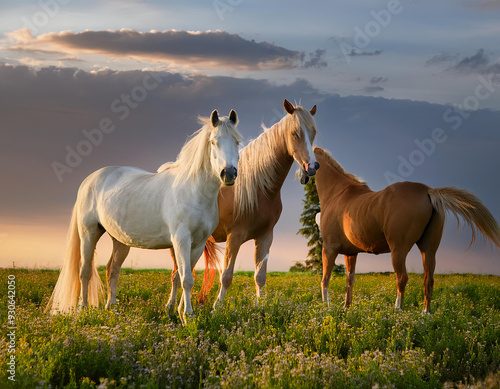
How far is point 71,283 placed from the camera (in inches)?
344

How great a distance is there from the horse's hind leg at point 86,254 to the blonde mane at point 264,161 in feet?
8.70

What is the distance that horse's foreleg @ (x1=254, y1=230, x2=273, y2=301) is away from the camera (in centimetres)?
812

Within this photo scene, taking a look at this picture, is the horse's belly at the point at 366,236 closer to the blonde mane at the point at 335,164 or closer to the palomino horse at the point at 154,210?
the blonde mane at the point at 335,164

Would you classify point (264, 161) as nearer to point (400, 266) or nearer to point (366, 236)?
point (366, 236)

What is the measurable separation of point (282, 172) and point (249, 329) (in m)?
2.90

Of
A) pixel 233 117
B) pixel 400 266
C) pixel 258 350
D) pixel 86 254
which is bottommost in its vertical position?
pixel 258 350

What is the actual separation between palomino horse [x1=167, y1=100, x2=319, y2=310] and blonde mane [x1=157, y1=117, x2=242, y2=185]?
3.73 feet

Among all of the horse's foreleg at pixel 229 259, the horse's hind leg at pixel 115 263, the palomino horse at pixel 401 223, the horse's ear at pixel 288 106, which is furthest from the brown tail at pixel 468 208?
the horse's hind leg at pixel 115 263

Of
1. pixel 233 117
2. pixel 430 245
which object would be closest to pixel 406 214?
pixel 430 245

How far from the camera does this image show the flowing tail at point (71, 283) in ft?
28.3

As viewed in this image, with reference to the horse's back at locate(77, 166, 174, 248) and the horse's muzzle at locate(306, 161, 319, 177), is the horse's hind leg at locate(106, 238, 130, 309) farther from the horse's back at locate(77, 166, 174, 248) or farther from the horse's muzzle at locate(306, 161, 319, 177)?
the horse's muzzle at locate(306, 161, 319, 177)

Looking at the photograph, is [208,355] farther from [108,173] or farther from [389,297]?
[389,297]

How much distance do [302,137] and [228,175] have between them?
201cm

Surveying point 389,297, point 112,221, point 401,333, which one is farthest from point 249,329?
point 389,297
